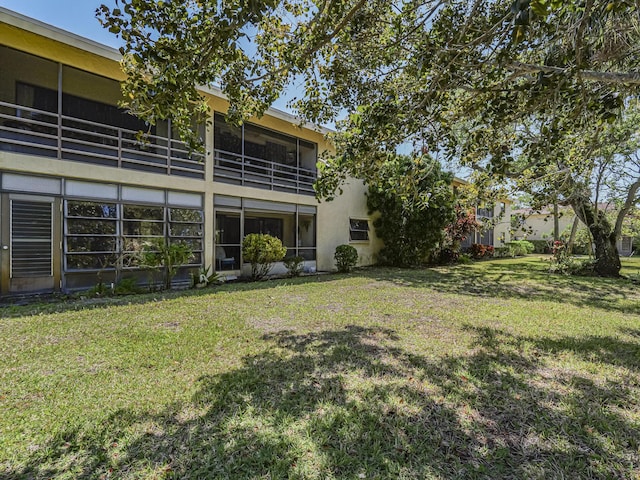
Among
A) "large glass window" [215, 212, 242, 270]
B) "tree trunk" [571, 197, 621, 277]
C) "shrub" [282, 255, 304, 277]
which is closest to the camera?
"large glass window" [215, 212, 242, 270]

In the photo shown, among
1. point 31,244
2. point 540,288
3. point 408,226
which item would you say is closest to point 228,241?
point 31,244

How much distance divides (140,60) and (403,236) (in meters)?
15.0

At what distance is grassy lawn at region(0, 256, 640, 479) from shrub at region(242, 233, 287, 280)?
482 cm

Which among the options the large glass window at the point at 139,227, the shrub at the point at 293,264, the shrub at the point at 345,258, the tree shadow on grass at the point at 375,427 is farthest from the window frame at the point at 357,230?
the tree shadow on grass at the point at 375,427

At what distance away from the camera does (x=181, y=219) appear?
426 inches

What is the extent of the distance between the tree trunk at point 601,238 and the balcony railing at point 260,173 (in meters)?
11.4

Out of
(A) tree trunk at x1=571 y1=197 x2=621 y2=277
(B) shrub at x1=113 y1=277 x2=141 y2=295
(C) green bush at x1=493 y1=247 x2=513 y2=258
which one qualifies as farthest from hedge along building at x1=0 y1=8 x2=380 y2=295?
(C) green bush at x1=493 y1=247 x2=513 y2=258

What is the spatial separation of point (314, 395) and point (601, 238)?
53.7 ft

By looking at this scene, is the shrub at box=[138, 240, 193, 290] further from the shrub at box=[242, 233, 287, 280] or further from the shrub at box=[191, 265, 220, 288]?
the shrub at box=[242, 233, 287, 280]

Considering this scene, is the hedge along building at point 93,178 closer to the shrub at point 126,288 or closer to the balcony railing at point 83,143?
the balcony railing at point 83,143

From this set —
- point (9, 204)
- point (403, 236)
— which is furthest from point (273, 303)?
point (403, 236)

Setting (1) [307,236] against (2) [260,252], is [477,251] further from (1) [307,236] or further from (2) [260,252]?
(2) [260,252]

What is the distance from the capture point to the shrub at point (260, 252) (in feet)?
38.4

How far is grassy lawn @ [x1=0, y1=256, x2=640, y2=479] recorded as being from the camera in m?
2.54
